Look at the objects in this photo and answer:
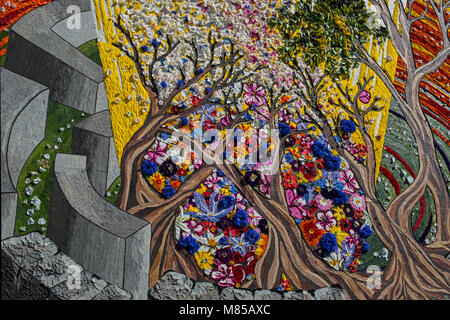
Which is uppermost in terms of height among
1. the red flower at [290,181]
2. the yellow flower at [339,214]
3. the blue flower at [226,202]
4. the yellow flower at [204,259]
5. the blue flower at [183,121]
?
the blue flower at [183,121]

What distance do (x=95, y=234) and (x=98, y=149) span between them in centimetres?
56

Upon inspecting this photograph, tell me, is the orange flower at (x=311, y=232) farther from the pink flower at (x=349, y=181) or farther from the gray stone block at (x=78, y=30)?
the gray stone block at (x=78, y=30)

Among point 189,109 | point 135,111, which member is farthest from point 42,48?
point 189,109

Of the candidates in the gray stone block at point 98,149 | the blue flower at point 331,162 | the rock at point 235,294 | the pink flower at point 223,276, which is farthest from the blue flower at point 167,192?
the blue flower at point 331,162

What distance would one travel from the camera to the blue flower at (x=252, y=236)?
223 centimetres

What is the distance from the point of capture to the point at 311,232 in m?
2.31

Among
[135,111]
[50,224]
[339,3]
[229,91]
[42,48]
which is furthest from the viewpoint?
[339,3]

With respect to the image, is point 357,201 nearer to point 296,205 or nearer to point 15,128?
point 296,205

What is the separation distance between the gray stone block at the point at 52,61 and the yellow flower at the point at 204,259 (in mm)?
1225

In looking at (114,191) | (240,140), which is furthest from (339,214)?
(114,191)

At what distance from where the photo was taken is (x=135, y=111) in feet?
7.61

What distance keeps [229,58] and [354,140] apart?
116 cm

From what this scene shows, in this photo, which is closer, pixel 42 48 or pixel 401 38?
pixel 42 48

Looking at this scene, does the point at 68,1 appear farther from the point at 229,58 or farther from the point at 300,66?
the point at 300,66
